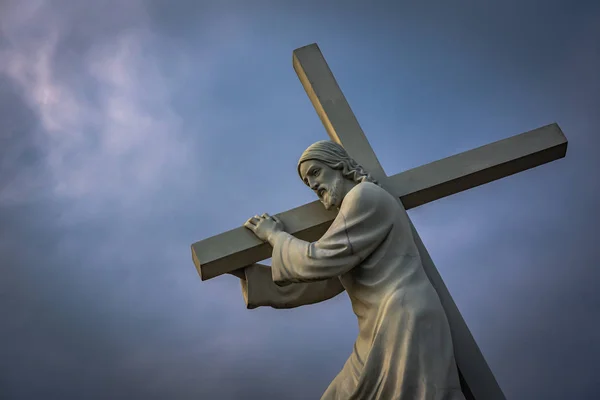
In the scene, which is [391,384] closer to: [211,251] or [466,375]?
[466,375]

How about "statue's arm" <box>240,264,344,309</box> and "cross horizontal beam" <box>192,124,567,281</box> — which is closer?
"statue's arm" <box>240,264,344,309</box>

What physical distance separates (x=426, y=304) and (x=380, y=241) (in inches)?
19.9

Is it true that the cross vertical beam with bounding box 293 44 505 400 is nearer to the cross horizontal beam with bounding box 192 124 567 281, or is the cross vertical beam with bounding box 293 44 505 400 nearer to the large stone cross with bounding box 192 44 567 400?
the large stone cross with bounding box 192 44 567 400

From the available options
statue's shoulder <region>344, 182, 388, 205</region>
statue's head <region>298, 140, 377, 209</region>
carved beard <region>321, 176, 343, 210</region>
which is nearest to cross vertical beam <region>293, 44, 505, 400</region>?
statue's head <region>298, 140, 377, 209</region>

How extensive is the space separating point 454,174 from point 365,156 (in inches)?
26.9

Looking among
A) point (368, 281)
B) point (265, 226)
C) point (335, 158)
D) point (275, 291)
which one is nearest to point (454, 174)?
point (335, 158)

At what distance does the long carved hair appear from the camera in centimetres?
506

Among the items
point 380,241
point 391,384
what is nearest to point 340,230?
point 380,241

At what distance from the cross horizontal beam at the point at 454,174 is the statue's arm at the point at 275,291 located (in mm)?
106

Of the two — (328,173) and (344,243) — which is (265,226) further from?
(344,243)

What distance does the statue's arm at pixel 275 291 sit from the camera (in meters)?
5.08

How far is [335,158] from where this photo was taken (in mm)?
5090

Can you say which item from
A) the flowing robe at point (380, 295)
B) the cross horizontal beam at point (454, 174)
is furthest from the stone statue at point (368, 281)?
the cross horizontal beam at point (454, 174)

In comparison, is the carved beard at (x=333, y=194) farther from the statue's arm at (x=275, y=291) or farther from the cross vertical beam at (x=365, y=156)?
the statue's arm at (x=275, y=291)
